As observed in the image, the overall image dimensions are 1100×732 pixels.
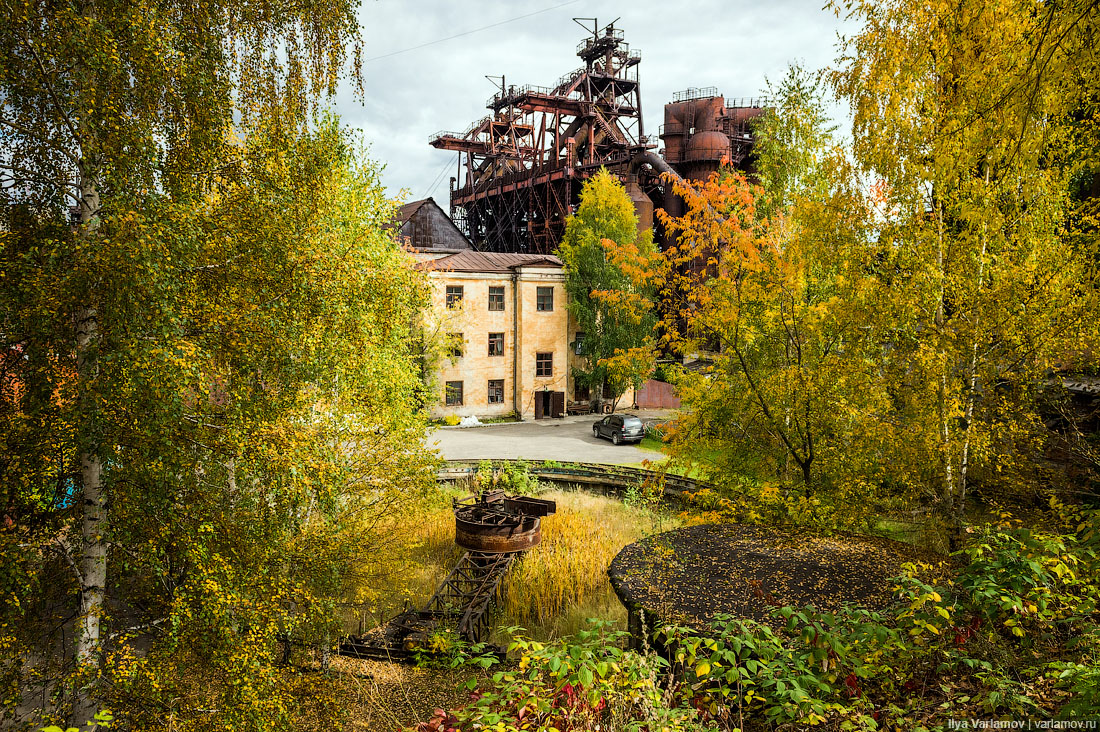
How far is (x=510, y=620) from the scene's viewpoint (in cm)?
1147

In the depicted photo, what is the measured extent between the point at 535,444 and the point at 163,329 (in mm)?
20083

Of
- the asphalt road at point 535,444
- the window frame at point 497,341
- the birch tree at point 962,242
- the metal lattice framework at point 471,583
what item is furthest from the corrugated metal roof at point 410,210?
the birch tree at point 962,242

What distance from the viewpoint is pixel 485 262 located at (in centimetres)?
2855

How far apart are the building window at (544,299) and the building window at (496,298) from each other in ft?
6.44

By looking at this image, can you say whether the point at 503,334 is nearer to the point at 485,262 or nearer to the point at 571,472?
the point at 485,262

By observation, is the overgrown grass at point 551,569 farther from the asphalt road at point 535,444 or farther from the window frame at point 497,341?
the window frame at point 497,341

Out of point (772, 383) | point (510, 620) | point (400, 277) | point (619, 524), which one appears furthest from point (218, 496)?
point (619, 524)

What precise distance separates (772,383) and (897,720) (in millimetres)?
6884

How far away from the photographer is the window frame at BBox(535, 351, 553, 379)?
2981 cm

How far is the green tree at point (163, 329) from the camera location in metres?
4.49

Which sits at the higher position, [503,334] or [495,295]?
[495,295]

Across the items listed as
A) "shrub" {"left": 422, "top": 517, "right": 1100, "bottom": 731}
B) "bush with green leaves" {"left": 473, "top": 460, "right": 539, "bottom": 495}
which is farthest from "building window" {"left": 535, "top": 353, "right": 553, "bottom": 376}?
"shrub" {"left": 422, "top": 517, "right": 1100, "bottom": 731}

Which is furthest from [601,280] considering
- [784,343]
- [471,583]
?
[471,583]

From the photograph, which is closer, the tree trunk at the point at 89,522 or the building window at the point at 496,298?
the tree trunk at the point at 89,522
